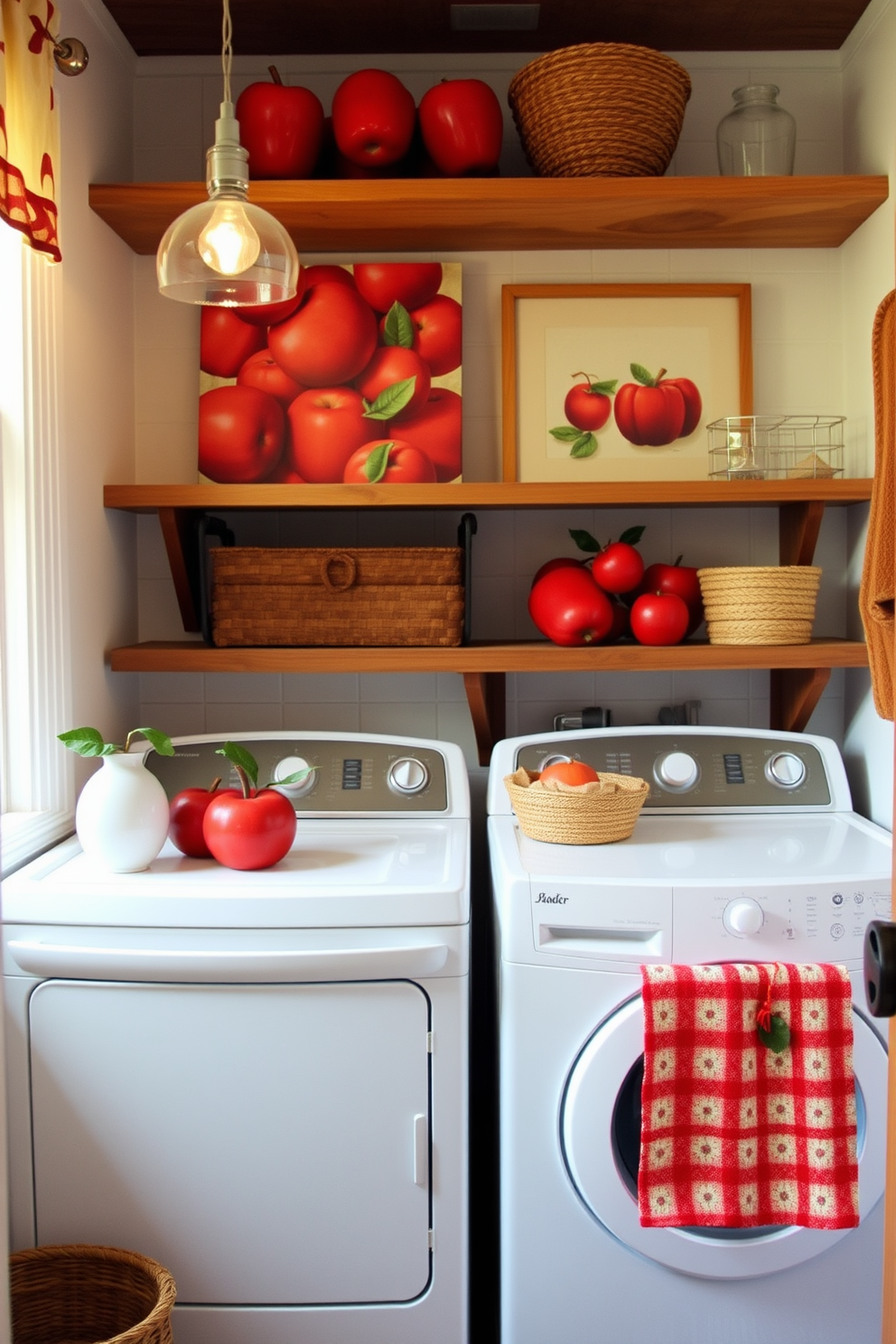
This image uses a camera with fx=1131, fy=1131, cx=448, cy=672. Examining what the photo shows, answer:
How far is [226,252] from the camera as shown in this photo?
1399mm

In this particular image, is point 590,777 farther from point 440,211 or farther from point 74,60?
point 74,60

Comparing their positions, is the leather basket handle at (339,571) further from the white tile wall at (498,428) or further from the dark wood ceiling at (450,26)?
the dark wood ceiling at (450,26)

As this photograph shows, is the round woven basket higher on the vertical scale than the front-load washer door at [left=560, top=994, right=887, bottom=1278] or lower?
higher

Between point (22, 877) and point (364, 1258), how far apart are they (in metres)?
0.79

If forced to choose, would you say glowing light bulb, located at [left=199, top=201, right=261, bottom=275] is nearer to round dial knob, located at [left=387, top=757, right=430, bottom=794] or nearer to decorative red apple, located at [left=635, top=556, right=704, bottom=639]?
round dial knob, located at [left=387, top=757, right=430, bottom=794]

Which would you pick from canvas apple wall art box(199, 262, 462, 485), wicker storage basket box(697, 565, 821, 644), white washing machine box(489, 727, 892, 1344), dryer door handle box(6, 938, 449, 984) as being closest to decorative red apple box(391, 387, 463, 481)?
canvas apple wall art box(199, 262, 462, 485)

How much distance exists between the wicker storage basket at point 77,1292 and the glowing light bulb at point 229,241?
4.66ft

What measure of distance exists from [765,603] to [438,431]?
2.47 feet

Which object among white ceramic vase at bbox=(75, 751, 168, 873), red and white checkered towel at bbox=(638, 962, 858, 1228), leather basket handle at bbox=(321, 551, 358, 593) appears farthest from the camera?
leather basket handle at bbox=(321, 551, 358, 593)

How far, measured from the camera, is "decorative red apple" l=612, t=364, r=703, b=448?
2.38 metres

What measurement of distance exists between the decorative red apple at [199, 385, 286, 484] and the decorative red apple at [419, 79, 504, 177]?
1.97 ft

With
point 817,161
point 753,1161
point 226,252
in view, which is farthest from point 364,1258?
point 817,161

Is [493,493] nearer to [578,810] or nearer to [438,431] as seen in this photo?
[438,431]

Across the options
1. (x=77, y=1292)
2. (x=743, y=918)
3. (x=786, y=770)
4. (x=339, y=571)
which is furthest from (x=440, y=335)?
(x=77, y=1292)
